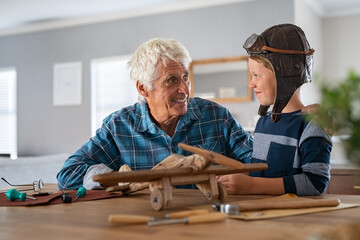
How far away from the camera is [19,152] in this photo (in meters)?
7.92

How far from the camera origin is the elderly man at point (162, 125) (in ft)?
7.05

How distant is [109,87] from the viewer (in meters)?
7.17

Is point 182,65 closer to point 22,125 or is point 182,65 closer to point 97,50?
point 97,50

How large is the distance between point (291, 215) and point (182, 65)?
1346mm

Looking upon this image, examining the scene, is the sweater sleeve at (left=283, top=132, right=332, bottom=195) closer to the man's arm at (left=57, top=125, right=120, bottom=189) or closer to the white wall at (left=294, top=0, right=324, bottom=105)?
the man's arm at (left=57, top=125, right=120, bottom=189)

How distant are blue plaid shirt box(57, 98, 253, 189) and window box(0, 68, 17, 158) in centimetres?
642

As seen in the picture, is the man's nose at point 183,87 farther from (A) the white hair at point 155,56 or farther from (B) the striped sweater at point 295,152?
(B) the striped sweater at point 295,152

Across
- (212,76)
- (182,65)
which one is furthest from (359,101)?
(212,76)

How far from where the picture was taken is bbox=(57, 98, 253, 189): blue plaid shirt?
7.02 ft

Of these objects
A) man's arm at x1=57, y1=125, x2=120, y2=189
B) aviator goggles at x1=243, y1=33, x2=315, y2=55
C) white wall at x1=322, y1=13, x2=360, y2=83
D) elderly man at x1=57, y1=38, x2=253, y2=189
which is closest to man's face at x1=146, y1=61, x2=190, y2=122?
elderly man at x1=57, y1=38, x2=253, y2=189

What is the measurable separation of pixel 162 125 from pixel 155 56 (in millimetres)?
363

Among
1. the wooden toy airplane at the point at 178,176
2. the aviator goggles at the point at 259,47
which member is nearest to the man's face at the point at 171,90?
the aviator goggles at the point at 259,47

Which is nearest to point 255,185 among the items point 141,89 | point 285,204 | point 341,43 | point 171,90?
point 285,204

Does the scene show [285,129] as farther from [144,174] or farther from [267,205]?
[144,174]
